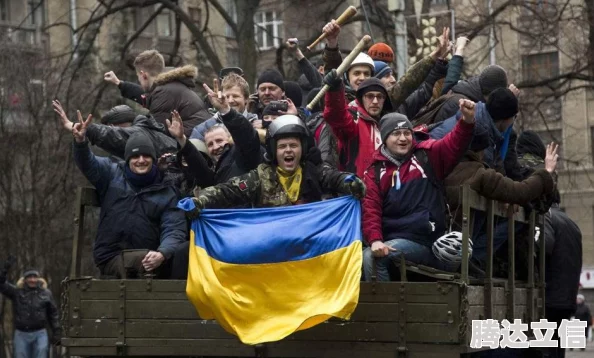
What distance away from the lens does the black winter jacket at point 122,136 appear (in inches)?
440

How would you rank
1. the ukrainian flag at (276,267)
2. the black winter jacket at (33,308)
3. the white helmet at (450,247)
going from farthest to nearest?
the black winter jacket at (33,308), the white helmet at (450,247), the ukrainian flag at (276,267)

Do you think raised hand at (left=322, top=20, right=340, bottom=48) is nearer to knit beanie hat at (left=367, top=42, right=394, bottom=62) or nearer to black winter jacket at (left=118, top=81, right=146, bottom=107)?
knit beanie hat at (left=367, top=42, right=394, bottom=62)

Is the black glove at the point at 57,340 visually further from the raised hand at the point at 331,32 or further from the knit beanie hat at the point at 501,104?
the knit beanie hat at the point at 501,104

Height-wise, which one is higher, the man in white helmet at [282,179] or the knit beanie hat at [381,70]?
the knit beanie hat at [381,70]

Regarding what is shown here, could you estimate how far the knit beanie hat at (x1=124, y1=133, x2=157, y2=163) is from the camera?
407 inches

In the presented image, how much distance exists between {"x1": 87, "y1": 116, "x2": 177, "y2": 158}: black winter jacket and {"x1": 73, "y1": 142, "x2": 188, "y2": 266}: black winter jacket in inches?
→ 31.5

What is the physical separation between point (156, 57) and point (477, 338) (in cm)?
A: 477

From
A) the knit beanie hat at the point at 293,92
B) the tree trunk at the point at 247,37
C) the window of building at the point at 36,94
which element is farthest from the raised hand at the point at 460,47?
the window of building at the point at 36,94

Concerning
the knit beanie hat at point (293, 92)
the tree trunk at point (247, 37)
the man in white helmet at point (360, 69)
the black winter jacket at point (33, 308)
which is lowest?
the black winter jacket at point (33, 308)

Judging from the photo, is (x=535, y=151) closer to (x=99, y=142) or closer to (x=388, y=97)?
(x=388, y=97)

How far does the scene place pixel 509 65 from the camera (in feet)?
104

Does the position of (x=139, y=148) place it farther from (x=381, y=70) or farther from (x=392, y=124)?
(x=381, y=70)

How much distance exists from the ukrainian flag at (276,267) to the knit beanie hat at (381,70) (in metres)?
2.87

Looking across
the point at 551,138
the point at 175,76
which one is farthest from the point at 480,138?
the point at 551,138
